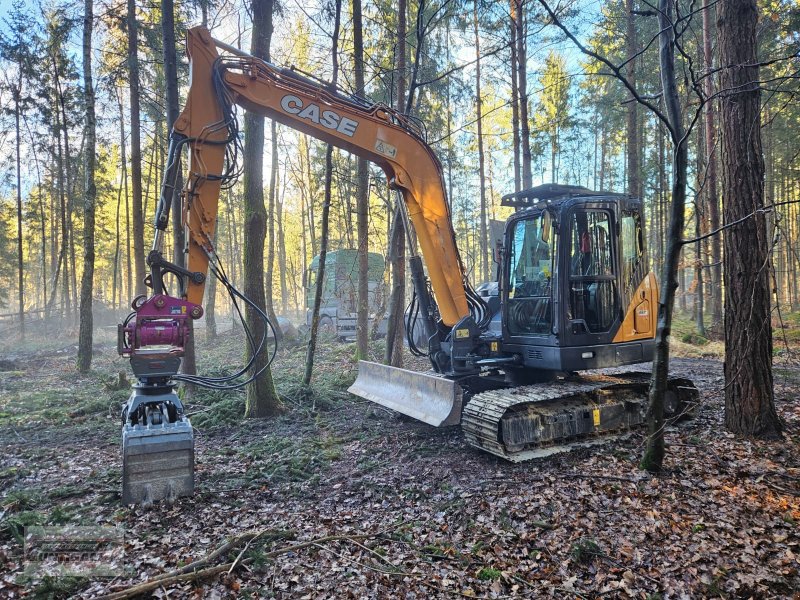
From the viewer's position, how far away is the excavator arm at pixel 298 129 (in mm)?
4941

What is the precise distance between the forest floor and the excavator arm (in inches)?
77.1

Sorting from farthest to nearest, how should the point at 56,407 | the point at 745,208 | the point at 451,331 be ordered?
the point at 56,407, the point at 451,331, the point at 745,208

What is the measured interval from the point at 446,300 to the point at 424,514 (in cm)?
289

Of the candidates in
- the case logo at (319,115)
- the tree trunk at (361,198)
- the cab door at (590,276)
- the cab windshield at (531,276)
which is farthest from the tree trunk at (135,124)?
the cab door at (590,276)

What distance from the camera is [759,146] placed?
5.41 metres

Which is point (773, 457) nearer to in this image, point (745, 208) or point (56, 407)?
point (745, 208)

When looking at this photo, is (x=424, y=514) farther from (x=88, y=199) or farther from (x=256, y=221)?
(x=88, y=199)

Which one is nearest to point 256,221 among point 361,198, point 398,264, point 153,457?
point 398,264

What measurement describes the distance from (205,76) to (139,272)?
1331cm

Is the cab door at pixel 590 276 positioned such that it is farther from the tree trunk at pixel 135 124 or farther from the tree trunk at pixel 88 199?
the tree trunk at pixel 88 199

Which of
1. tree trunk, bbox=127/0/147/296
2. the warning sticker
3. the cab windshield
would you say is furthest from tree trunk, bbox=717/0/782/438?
tree trunk, bbox=127/0/147/296

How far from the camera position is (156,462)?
426 cm

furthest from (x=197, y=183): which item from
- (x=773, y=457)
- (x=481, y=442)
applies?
(x=773, y=457)

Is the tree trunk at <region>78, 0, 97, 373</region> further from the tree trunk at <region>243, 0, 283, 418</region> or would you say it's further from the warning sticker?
the warning sticker
